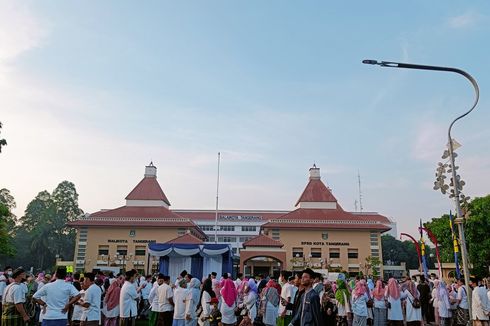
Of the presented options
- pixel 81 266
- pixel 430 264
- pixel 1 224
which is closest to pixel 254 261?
pixel 81 266

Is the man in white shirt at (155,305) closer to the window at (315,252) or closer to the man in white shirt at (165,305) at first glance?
the man in white shirt at (165,305)

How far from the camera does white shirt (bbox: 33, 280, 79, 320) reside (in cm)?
709

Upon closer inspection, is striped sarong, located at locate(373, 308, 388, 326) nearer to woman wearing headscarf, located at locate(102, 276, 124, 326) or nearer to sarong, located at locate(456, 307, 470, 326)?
sarong, located at locate(456, 307, 470, 326)

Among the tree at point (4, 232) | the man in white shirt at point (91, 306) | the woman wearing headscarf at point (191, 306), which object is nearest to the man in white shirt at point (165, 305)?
the woman wearing headscarf at point (191, 306)

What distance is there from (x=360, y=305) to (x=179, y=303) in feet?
16.5

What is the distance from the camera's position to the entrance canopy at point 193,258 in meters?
A: 20.5

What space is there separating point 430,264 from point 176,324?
236 ft

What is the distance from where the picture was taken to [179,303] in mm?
11180

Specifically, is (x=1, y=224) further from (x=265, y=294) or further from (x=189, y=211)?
(x=189, y=211)

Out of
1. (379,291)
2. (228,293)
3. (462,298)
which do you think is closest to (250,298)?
(228,293)

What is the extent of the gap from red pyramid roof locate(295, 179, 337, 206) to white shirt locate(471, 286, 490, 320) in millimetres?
37422

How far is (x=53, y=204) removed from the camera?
211ft

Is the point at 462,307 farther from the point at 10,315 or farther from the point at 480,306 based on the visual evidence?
the point at 10,315

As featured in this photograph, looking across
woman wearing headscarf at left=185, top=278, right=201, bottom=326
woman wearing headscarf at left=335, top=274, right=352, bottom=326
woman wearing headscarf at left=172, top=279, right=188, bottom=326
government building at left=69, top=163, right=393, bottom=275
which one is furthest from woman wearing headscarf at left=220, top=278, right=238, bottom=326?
government building at left=69, top=163, right=393, bottom=275
